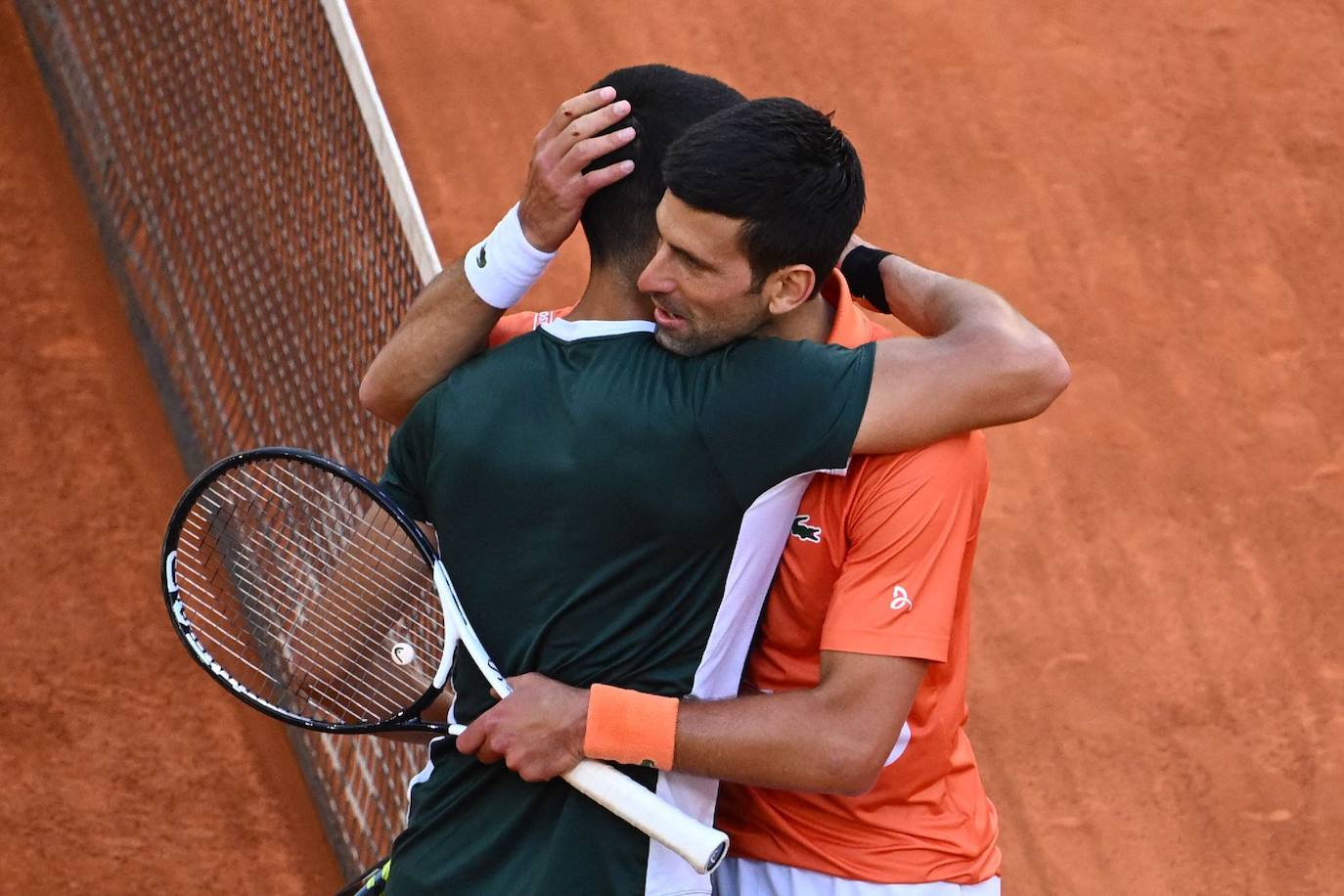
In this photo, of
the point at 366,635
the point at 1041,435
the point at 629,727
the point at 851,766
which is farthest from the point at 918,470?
the point at 1041,435

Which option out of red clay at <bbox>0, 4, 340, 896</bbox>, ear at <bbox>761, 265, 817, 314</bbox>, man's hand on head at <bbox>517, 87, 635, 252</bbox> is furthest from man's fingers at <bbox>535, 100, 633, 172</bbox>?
red clay at <bbox>0, 4, 340, 896</bbox>

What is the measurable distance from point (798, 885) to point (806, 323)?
1.02m

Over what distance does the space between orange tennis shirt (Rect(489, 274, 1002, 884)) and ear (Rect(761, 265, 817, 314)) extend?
18 cm

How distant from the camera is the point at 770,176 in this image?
2498mm

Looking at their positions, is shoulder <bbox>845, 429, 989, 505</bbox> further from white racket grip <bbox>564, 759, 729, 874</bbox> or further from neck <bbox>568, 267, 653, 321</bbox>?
white racket grip <bbox>564, 759, 729, 874</bbox>

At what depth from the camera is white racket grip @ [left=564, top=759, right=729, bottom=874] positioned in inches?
100

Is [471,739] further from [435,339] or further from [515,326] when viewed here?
[515,326]

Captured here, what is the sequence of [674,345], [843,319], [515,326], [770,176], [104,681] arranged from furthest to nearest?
1. [104,681]
2. [515,326]
3. [843,319]
4. [674,345]
5. [770,176]

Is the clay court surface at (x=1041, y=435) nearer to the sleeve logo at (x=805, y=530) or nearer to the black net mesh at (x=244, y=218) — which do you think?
the black net mesh at (x=244, y=218)

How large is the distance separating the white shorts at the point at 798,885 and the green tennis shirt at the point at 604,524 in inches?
9.3

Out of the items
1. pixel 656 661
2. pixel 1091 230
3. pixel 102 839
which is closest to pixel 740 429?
pixel 656 661

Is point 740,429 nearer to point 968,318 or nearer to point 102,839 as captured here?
point 968,318

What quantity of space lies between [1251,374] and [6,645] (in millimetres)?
5111

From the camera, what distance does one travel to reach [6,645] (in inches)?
241
